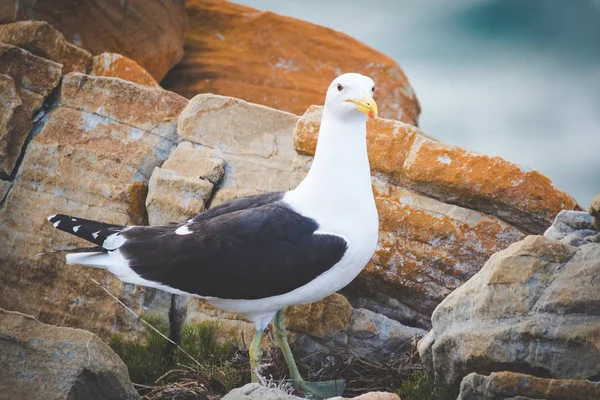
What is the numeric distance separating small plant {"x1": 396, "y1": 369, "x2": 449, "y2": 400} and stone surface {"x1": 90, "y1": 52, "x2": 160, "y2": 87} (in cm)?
430

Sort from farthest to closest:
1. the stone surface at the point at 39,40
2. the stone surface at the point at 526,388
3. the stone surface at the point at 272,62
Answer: the stone surface at the point at 272,62 → the stone surface at the point at 39,40 → the stone surface at the point at 526,388

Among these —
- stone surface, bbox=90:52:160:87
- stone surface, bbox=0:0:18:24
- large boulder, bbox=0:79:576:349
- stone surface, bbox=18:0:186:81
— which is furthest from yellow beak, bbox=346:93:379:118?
stone surface, bbox=18:0:186:81

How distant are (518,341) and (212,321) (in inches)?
94.3

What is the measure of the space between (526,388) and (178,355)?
2.68m

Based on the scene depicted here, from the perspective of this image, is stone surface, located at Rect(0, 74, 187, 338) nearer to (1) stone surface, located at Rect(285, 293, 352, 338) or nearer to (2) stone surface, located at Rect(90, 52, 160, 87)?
(2) stone surface, located at Rect(90, 52, 160, 87)

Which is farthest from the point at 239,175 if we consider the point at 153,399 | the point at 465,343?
the point at 465,343

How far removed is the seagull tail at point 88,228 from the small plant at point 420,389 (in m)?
2.13

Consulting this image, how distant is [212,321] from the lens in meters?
6.20

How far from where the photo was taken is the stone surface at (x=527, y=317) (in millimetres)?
4504

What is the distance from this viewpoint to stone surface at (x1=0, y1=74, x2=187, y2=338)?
6504 millimetres

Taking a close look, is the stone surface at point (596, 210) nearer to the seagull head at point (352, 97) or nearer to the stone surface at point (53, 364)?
the seagull head at point (352, 97)

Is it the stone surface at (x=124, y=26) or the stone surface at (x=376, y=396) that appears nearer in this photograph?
the stone surface at (x=376, y=396)

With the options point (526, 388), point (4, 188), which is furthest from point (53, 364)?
point (4, 188)

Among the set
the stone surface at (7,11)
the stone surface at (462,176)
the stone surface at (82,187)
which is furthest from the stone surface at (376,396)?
the stone surface at (7,11)
